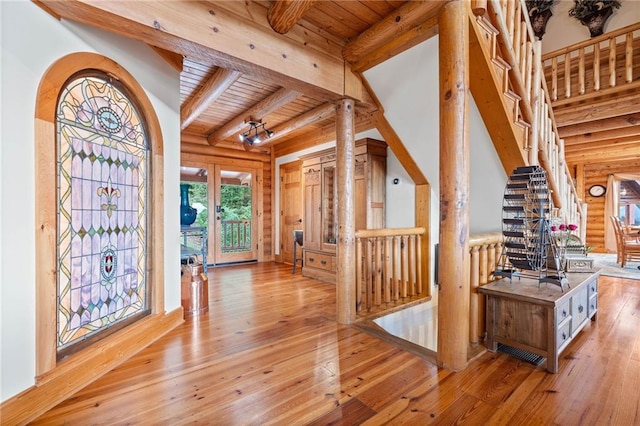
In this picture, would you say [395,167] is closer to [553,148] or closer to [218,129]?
[553,148]

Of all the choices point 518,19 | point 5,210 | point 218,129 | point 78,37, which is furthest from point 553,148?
point 218,129

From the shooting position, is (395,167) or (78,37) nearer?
(78,37)

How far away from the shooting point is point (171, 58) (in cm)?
261

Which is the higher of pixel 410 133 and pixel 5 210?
pixel 410 133

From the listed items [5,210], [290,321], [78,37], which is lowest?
[290,321]

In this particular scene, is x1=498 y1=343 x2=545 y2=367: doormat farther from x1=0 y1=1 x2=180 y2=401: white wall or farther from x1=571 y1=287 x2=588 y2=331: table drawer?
x1=0 y1=1 x2=180 y2=401: white wall

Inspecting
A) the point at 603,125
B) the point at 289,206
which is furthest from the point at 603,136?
the point at 289,206

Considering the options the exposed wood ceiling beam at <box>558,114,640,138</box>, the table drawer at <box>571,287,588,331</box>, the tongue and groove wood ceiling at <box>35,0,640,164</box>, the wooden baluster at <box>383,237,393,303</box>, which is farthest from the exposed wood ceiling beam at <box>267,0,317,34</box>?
the exposed wood ceiling beam at <box>558,114,640,138</box>

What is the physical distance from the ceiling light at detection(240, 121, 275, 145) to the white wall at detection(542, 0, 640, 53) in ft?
20.0

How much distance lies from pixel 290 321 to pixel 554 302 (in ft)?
6.68

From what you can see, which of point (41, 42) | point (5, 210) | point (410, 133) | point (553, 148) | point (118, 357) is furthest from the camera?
point (553, 148)

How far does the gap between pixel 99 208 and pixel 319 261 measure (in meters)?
3.08

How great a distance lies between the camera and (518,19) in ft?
8.55

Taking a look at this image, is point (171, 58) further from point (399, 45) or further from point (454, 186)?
point (454, 186)
